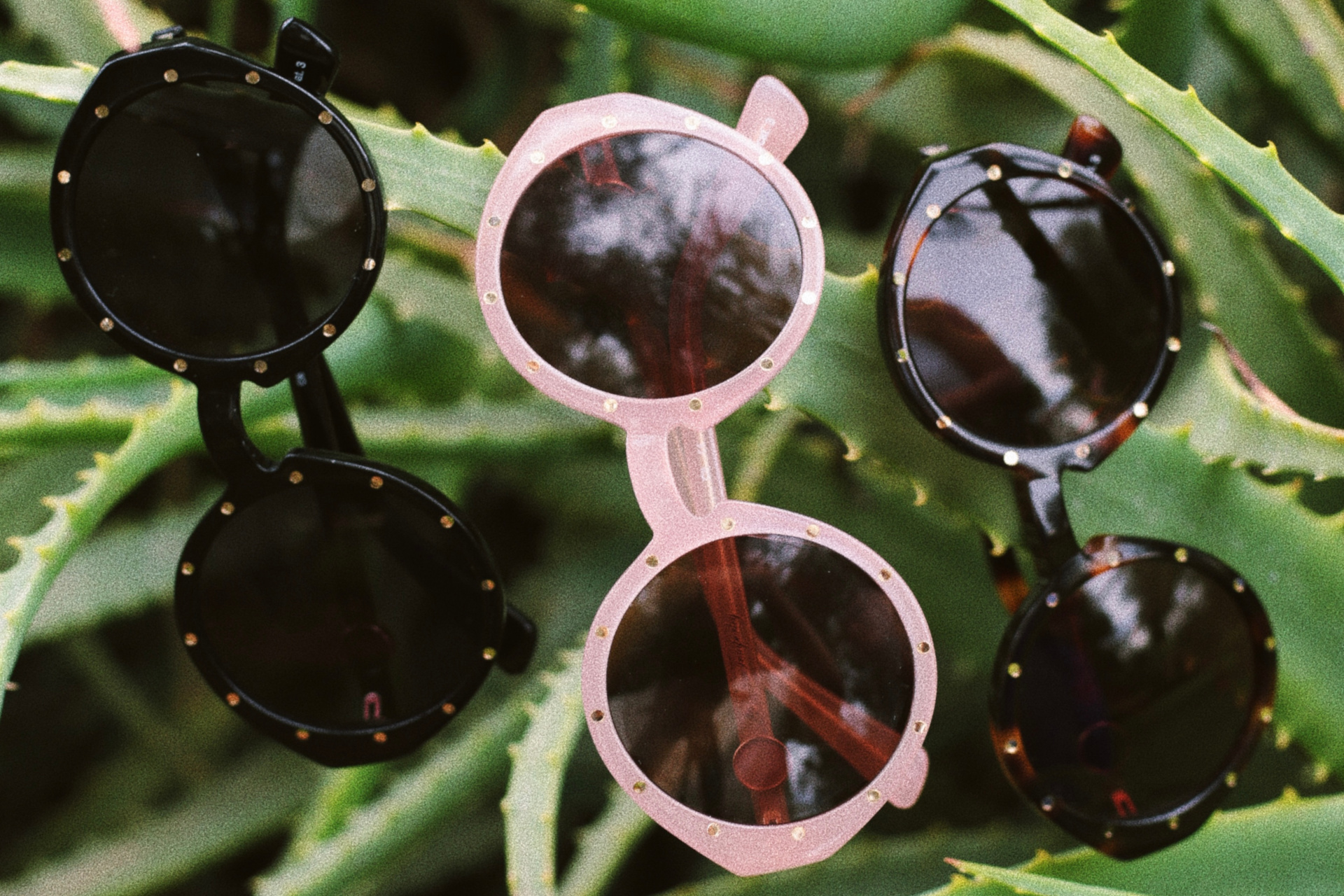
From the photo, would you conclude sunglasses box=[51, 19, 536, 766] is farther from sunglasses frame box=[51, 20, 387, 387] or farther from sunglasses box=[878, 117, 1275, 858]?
sunglasses box=[878, 117, 1275, 858]

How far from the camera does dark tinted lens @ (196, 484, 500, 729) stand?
12.5 inches

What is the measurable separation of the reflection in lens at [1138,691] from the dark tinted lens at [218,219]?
0.25 m

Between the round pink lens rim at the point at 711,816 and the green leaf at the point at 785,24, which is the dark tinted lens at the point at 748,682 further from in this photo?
the green leaf at the point at 785,24

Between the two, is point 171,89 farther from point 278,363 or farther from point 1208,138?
point 1208,138

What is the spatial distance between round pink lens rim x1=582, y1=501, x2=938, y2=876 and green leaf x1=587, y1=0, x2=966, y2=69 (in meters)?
0.15

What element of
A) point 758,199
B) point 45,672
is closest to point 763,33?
point 758,199

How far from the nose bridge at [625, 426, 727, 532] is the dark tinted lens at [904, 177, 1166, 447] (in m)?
0.07

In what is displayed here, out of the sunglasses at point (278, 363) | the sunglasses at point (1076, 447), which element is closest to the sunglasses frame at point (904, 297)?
the sunglasses at point (1076, 447)

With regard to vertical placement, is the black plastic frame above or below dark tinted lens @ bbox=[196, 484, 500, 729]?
above

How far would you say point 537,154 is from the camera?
0.28 meters

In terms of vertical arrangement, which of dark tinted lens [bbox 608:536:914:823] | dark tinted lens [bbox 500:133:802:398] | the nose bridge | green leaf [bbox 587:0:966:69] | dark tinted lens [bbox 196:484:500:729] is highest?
green leaf [bbox 587:0:966:69]

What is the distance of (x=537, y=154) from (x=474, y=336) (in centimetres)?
19

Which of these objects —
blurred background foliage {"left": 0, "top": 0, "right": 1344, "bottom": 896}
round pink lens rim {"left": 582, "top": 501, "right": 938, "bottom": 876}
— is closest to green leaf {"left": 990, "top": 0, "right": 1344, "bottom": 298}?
blurred background foliage {"left": 0, "top": 0, "right": 1344, "bottom": 896}

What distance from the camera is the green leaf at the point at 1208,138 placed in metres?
0.28
